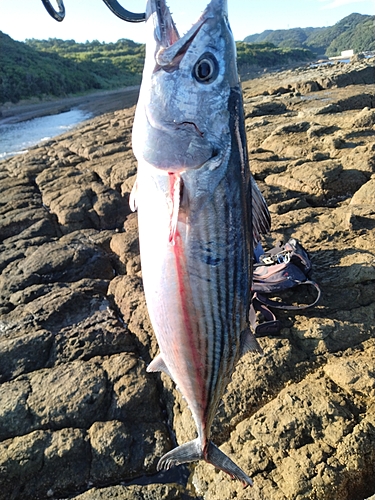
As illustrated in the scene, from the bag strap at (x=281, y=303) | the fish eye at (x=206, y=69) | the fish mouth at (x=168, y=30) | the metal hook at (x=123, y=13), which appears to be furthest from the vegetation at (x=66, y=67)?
the fish eye at (x=206, y=69)

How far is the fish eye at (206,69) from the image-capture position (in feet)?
5.35

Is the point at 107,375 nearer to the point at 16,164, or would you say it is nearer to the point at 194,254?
the point at 194,254

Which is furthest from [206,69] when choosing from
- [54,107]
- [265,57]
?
[265,57]

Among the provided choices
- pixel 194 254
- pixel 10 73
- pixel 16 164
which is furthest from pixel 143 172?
pixel 10 73

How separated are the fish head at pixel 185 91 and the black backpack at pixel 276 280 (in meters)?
2.49

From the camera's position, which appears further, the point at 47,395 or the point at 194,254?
the point at 47,395

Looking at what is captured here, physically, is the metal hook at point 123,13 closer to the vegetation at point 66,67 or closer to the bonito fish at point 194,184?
the bonito fish at point 194,184

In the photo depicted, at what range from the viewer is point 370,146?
Result: 7.25 metres

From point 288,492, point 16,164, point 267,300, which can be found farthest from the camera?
point 16,164

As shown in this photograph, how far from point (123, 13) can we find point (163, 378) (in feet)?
10.7

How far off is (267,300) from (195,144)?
9.09 feet

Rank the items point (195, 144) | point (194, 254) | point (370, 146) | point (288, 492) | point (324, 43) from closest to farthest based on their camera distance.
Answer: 1. point (195, 144)
2. point (194, 254)
3. point (288, 492)
4. point (370, 146)
5. point (324, 43)

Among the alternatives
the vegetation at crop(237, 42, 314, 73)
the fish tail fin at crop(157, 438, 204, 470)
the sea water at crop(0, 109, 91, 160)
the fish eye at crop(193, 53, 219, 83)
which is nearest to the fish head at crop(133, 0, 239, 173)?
the fish eye at crop(193, 53, 219, 83)

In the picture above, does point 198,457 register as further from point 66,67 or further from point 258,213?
point 66,67
